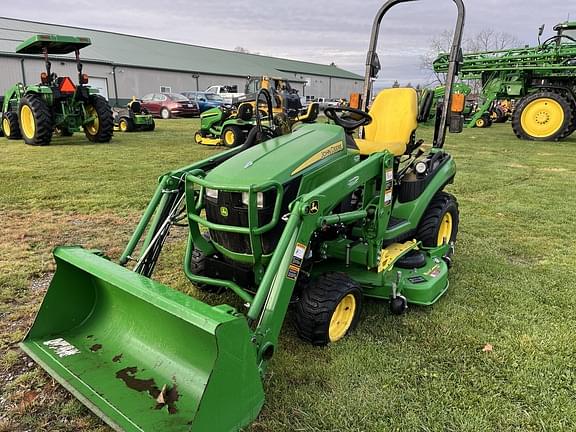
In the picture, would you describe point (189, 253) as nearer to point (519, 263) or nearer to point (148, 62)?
point (519, 263)

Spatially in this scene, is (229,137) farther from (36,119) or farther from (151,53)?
(151,53)

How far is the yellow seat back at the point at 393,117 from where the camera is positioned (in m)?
4.12

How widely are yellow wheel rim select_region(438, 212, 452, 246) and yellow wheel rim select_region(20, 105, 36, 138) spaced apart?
10365mm

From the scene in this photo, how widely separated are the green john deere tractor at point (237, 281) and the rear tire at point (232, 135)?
8329 mm

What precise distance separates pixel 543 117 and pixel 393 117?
13176 mm

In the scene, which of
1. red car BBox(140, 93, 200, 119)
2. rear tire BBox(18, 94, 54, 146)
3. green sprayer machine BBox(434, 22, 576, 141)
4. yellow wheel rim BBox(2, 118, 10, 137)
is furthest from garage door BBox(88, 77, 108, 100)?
green sprayer machine BBox(434, 22, 576, 141)

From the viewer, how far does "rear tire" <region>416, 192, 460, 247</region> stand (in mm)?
3986

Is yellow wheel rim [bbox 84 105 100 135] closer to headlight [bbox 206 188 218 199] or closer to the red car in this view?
headlight [bbox 206 188 218 199]

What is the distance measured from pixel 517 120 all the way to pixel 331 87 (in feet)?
148

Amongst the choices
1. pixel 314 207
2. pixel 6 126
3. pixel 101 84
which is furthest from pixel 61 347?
pixel 101 84

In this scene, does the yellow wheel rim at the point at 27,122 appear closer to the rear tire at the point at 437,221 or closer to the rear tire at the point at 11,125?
the rear tire at the point at 11,125

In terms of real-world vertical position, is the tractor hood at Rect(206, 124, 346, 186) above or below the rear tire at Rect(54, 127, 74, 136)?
above

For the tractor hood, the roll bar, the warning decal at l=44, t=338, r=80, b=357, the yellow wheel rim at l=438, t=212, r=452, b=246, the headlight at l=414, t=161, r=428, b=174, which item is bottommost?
the warning decal at l=44, t=338, r=80, b=357

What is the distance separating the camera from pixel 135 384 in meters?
2.35
